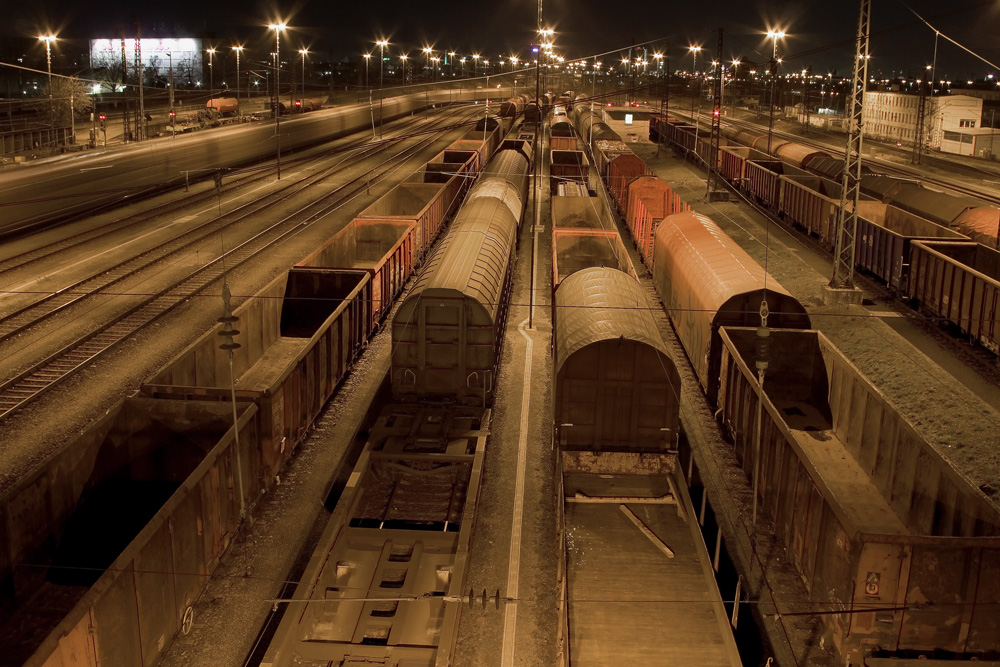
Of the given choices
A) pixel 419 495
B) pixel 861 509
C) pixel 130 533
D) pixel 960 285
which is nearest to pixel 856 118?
pixel 960 285

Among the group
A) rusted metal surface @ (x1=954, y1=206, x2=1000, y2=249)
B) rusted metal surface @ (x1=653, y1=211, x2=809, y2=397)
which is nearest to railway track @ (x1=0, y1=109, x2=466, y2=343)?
rusted metal surface @ (x1=653, y1=211, x2=809, y2=397)

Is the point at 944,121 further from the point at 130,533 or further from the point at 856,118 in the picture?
the point at 130,533

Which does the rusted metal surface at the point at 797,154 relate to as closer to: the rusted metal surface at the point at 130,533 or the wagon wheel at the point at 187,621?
the rusted metal surface at the point at 130,533

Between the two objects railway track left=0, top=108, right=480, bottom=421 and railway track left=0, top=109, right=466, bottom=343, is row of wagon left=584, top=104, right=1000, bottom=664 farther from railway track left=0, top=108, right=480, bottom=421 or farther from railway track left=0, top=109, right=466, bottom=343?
railway track left=0, top=109, right=466, bottom=343

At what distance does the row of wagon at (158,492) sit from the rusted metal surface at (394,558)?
144 cm

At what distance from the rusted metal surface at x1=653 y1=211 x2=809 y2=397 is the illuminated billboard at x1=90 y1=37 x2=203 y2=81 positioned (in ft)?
471

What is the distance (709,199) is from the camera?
4559cm

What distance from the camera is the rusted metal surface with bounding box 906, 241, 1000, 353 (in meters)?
19.7

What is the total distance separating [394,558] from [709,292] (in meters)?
9.65

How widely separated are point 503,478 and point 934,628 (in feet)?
24.8

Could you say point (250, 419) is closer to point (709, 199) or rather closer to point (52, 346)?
point (52, 346)

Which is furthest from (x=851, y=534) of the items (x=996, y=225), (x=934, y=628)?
(x=996, y=225)

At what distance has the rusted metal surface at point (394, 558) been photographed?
30.7ft

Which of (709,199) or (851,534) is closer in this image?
(851,534)
